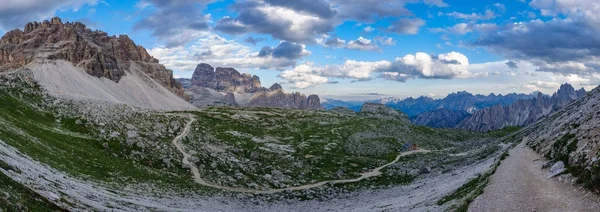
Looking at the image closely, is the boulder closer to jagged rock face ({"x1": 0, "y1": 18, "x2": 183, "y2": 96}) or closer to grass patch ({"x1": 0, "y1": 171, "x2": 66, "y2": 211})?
grass patch ({"x1": 0, "y1": 171, "x2": 66, "y2": 211})

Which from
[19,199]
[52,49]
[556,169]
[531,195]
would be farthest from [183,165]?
[52,49]

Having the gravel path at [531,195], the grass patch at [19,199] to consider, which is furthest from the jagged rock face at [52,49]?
the gravel path at [531,195]

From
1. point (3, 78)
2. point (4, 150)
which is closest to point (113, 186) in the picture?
point (4, 150)

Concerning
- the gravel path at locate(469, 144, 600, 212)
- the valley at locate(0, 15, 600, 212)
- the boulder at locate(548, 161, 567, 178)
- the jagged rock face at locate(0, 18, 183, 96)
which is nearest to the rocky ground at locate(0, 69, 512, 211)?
the valley at locate(0, 15, 600, 212)

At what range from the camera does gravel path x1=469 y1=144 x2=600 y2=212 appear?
28.9 m

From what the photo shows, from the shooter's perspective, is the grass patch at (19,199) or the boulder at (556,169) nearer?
the grass patch at (19,199)

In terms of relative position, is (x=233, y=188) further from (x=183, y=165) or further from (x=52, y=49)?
(x=52, y=49)

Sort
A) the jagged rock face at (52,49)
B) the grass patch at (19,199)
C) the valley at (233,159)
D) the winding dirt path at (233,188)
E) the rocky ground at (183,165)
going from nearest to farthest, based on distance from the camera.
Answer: the grass patch at (19,199) → the valley at (233,159) → the rocky ground at (183,165) → the winding dirt path at (233,188) → the jagged rock face at (52,49)

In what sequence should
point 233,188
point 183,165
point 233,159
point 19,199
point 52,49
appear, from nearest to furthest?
point 19,199, point 233,188, point 183,165, point 233,159, point 52,49

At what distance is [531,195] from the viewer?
33125mm

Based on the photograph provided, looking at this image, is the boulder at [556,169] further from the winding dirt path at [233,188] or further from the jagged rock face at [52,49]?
the jagged rock face at [52,49]

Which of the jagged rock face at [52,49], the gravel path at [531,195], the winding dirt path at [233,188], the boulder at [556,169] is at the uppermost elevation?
the jagged rock face at [52,49]

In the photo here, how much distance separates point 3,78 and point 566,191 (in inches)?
4863

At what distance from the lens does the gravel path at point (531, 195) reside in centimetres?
2894
